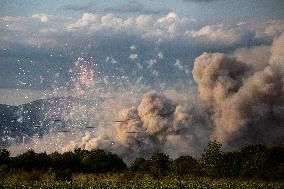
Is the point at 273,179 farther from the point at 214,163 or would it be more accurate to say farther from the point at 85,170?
the point at 85,170

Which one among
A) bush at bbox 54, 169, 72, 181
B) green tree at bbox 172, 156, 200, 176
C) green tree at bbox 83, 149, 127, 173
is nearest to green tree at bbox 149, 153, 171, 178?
green tree at bbox 172, 156, 200, 176

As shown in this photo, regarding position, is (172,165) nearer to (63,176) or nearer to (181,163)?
(181,163)

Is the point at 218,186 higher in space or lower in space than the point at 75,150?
lower

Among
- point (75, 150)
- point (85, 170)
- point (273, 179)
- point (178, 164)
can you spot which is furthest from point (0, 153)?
point (273, 179)

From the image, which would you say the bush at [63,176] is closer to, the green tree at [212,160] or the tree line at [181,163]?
the tree line at [181,163]

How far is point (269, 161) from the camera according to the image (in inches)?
4067

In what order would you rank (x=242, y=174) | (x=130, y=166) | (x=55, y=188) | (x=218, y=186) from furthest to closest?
(x=130, y=166), (x=242, y=174), (x=218, y=186), (x=55, y=188)

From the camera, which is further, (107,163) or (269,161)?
(107,163)

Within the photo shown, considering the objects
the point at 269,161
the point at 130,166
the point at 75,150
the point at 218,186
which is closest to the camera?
the point at 218,186

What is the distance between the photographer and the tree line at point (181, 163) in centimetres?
9781

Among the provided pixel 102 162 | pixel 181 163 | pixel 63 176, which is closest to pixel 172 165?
pixel 181 163

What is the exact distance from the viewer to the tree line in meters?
97.8

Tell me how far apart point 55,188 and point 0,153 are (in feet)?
154

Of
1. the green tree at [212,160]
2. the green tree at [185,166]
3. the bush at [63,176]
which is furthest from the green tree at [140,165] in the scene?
the bush at [63,176]
